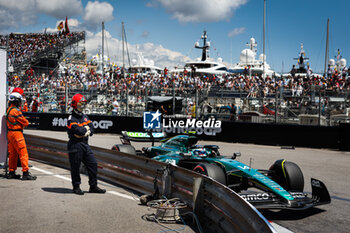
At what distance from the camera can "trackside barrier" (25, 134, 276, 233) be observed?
4.12m

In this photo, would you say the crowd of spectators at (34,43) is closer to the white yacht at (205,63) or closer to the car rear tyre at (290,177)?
the white yacht at (205,63)

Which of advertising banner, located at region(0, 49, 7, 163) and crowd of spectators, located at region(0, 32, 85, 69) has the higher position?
crowd of spectators, located at region(0, 32, 85, 69)

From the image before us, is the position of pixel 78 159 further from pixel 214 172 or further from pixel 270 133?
pixel 270 133

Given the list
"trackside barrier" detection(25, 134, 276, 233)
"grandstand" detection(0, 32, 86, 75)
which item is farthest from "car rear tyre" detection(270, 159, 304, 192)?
"grandstand" detection(0, 32, 86, 75)

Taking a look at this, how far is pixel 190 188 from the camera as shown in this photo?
550cm

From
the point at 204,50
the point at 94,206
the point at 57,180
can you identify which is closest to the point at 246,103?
the point at 57,180

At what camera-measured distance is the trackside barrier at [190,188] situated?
4125mm

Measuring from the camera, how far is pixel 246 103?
18.3m

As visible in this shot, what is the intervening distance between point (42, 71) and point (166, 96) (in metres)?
25.1

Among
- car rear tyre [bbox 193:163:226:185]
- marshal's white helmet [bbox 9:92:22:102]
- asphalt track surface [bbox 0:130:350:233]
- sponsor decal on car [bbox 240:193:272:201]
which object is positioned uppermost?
marshal's white helmet [bbox 9:92:22:102]

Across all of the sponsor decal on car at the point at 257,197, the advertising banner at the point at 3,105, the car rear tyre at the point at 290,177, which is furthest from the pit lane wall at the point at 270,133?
the sponsor decal on car at the point at 257,197

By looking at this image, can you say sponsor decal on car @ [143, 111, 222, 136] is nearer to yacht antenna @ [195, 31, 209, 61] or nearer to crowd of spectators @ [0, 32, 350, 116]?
crowd of spectators @ [0, 32, 350, 116]

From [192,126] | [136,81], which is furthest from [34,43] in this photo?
[192,126]

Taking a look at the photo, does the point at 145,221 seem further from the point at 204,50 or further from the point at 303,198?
the point at 204,50
